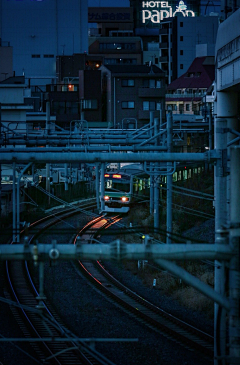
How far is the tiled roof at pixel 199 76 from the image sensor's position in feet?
164

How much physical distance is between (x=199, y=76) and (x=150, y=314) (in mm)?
42476

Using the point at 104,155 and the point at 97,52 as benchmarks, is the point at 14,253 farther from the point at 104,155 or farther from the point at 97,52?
the point at 97,52

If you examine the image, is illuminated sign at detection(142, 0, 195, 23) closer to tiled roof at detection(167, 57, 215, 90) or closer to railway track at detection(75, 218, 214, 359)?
tiled roof at detection(167, 57, 215, 90)

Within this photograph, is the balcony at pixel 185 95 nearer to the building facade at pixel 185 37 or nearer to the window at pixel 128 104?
the window at pixel 128 104

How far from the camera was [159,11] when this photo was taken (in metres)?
80.6

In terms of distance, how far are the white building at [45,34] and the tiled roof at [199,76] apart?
8020 millimetres

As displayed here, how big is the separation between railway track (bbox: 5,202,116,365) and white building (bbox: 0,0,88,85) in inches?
1571

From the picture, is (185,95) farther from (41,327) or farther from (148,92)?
(41,327)

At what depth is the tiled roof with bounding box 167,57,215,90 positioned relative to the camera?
49.9m

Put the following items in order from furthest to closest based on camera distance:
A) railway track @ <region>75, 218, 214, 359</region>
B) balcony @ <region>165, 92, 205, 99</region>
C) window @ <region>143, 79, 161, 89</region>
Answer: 1. balcony @ <region>165, 92, 205, 99</region>
2. window @ <region>143, 79, 161, 89</region>
3. railway track @ <region>75, 218, 214, 359</region>

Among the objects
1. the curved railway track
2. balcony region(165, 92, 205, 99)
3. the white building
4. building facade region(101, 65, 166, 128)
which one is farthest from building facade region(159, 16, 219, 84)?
the curved railway track

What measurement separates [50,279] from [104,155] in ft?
Result: 19.9

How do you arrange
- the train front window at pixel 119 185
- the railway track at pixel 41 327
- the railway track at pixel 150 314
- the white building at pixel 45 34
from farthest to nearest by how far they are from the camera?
the white building at pixel 45 34
the train front window at pixel 119 185
the railway track at pixel 150 314
the railway track at pixel 41 327

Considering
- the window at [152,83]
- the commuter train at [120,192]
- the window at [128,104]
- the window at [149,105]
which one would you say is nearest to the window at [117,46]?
the window at [152,83]
